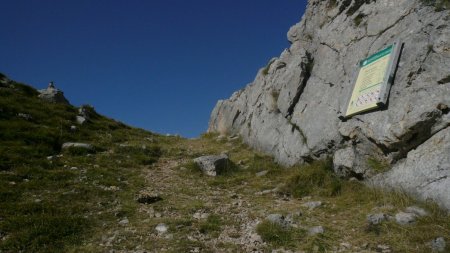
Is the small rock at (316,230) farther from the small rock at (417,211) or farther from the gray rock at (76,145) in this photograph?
the gray rock at (76,145)

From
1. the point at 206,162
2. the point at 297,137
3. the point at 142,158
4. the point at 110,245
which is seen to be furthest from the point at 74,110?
the point at 110,245

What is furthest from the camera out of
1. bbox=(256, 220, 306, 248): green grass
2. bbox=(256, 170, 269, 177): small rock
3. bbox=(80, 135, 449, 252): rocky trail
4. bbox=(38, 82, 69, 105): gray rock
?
bbox=(38, 82, 69, 105): gray rock

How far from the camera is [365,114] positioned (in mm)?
13281

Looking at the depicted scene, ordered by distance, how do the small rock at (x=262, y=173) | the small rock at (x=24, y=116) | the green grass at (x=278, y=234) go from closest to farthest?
the green grass at (x=278, y=234) < the small rock at (x=262, y=173) < the small rock at (x=24, y=116)

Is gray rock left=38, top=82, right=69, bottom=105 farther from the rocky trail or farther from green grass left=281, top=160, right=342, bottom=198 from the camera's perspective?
green grass left=281, top=160, right=342, bottom=198

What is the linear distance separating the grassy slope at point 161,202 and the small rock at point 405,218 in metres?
0.18

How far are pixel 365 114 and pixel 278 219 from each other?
5086mm

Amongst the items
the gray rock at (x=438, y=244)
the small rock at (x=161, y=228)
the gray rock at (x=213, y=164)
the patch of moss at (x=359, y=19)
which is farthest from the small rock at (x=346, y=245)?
the patch of moss at (x=359, y=19)

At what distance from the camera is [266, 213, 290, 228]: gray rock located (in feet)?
33.9

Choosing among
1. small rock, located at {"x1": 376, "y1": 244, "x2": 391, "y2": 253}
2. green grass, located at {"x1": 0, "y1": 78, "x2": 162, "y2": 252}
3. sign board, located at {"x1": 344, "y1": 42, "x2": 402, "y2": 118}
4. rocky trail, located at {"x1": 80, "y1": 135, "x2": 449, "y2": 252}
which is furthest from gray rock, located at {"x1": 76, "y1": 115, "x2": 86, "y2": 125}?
small rock, located at {"x1": 376, "y1": 244, "x2": 391, "y2": 253}

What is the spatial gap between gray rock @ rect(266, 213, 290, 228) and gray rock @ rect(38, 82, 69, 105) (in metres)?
20.9

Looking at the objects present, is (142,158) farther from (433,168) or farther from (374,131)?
(433,168)

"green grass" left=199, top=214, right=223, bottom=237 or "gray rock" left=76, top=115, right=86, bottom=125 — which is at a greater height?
"gray rock" left=76, top=115, right=86, bottom=125

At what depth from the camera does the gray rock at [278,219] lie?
406 inches
